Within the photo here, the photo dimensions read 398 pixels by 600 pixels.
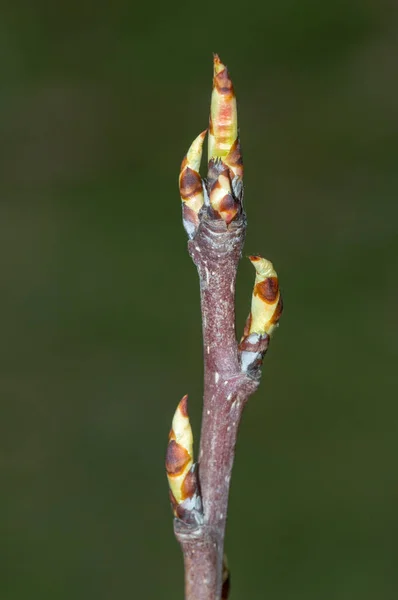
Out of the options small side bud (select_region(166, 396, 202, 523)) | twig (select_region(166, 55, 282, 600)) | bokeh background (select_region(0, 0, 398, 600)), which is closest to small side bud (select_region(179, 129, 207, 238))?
twig (select_region(166, 55, 282, 600))

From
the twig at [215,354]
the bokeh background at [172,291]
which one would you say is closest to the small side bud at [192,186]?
the twig at [215,354]

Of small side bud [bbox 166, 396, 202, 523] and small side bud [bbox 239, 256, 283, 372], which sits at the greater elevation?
small side bud [bbox 239, 256, 283, 372]

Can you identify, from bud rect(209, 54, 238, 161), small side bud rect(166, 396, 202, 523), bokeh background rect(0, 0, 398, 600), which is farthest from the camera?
bokeh background rect(0, 0, 398, 600)

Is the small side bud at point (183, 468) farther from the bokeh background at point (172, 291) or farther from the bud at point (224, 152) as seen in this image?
the bokeh background at point (172, 291)

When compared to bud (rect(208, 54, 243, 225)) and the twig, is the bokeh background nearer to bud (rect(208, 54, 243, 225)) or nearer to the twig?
the twig

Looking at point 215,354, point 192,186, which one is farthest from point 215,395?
point 192,186

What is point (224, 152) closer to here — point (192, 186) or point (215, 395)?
point (192, 186)
